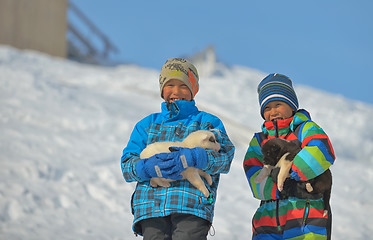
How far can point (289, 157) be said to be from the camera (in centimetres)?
271

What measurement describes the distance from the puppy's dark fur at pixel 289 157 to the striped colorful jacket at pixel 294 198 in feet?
0.16

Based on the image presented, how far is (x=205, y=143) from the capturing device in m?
2.57

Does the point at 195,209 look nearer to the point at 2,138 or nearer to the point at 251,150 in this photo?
the point at 251,150

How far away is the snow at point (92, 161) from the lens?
17.9 ft

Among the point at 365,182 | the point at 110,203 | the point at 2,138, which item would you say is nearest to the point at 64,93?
the point at 2,138

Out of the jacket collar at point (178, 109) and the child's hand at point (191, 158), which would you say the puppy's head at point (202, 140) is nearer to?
the child's hand at point (191, 158)

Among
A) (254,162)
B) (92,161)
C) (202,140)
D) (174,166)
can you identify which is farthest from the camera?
(92,161)

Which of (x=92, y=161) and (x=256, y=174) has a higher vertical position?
(x=92, y=161)

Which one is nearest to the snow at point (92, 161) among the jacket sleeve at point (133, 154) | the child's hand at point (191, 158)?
the jacket sleeve at point (133, 154)

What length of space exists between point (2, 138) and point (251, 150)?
17.8 ft

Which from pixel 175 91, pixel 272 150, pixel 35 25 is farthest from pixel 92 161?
pixel 35 25

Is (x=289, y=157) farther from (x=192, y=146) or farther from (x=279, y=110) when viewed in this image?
(x=192, y=146)

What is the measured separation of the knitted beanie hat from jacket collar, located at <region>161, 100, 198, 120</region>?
0.16 m

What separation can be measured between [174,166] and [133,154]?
16.4 inches
